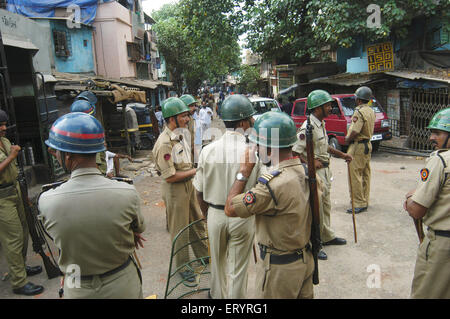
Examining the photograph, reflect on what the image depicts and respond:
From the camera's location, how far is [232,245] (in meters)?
2.99

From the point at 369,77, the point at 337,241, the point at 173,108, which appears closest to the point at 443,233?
the point at 337,241

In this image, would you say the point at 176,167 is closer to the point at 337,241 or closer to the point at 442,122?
the point at 337,241

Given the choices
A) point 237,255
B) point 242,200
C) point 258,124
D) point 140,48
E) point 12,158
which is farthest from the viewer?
point 140,48

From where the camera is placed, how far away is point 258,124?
8.00 ft

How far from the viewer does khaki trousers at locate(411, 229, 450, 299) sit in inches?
100.0

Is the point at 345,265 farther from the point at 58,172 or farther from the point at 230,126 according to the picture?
the point at 58,172

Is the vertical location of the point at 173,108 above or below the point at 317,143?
above

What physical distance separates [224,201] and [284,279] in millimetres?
911

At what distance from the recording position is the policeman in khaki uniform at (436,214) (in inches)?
98.7

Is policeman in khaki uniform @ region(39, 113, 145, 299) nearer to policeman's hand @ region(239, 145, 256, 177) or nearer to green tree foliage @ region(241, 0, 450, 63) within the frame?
policeman's hand @ region(239, 145, 256, 177)

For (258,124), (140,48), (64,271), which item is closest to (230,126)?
(258,124)

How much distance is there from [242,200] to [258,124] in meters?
0.56

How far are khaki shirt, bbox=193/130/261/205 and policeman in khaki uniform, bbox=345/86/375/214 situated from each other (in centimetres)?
314

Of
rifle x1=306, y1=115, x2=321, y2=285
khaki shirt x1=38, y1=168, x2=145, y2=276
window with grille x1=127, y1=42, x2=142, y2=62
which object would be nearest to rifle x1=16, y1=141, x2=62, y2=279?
khaki shirt x1=38, y1=168, x2=145, y2=276
